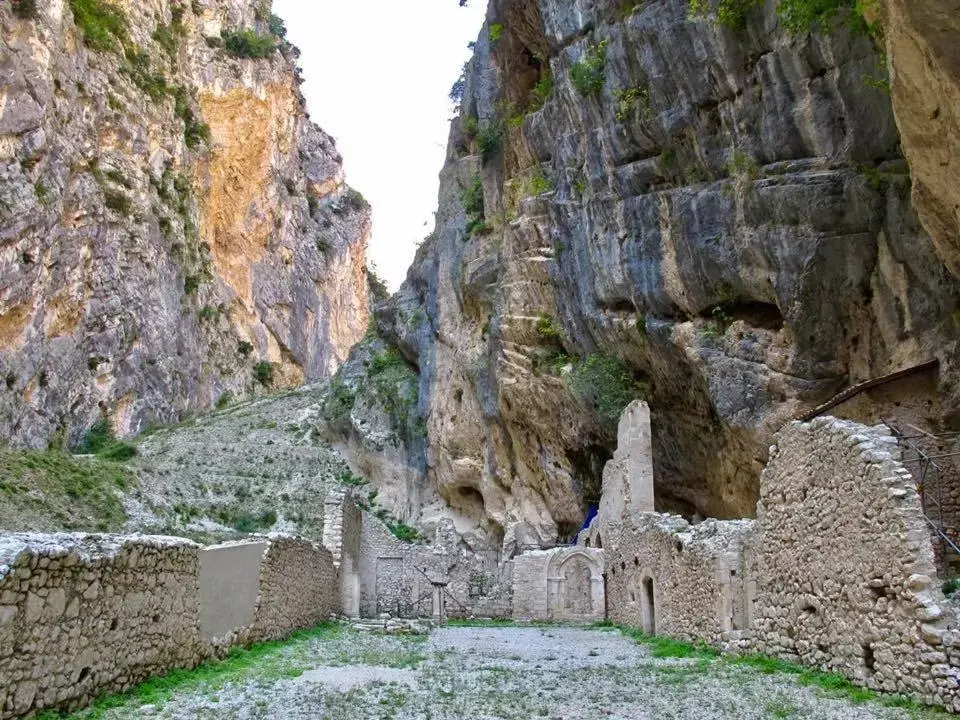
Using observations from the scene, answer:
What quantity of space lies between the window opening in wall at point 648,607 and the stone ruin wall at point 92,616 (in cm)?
952

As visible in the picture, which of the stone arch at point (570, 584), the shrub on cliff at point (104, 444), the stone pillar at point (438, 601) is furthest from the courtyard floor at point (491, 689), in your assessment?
the shrub on cliff at point (104, 444)

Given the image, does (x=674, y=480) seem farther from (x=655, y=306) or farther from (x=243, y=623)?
(x=243, y=623)

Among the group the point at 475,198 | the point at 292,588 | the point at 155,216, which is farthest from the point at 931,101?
the point at 155,216

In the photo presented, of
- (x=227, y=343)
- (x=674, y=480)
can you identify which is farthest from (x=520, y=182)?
(x=227, y=343)

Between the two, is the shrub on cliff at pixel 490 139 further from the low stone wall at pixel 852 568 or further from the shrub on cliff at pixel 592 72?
the low stone wall at pixel 852 568

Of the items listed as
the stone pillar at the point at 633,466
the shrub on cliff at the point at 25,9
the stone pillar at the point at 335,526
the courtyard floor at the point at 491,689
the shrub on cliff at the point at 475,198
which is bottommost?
the courtyard floor at the point at 491,689

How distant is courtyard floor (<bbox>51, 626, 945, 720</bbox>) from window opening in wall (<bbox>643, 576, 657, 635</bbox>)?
12.7 feet

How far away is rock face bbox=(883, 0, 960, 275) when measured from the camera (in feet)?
29.8

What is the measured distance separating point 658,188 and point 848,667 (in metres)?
14.8

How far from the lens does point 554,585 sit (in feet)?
84.5

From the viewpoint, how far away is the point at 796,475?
10.4 meters

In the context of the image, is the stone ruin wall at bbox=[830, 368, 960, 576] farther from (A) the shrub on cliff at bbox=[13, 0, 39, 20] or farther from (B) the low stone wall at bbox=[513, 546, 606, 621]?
(A) the shrub on cliff at bbox=[13, 0, 39, 20]

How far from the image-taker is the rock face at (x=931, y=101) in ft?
29.8

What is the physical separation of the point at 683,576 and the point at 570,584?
11.4 metres
